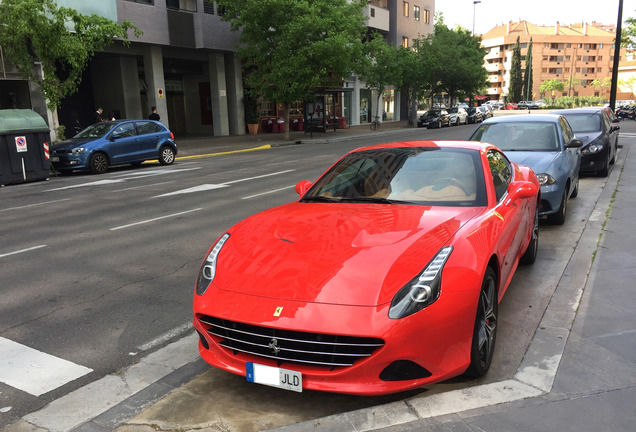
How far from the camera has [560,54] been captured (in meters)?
131

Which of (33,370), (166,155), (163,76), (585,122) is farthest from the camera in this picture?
(163,76)

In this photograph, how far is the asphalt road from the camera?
4039 mm

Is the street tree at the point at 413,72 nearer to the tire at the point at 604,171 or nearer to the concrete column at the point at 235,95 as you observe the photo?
the concrete column at the point at 235,95

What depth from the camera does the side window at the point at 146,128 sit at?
18156mm

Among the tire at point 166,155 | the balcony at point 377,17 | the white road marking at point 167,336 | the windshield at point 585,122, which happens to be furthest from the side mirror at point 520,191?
the balcony at point 377,17

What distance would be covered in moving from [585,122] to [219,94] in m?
23.7

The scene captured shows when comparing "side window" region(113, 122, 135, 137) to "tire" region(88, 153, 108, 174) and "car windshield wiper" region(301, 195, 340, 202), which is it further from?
"car windshield wiper" region(301, 195, 340, 202)

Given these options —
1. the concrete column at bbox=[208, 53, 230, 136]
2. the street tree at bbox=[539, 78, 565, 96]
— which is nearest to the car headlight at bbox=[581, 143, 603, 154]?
the concrete column at bbox=[208, 53, 230, 136]

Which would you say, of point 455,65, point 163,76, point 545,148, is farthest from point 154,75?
point 455,65

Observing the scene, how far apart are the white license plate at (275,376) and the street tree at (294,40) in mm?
25256

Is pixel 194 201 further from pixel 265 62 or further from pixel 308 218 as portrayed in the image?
pixel 265 62

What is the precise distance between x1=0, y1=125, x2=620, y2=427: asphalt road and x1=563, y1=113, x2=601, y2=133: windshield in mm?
1294

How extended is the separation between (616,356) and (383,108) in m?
50.8

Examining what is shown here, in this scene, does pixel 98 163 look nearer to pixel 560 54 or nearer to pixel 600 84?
pixel 600 84
